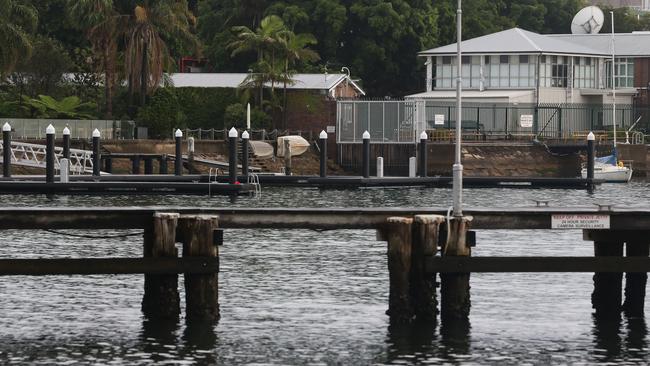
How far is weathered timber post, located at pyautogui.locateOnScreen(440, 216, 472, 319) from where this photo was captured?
29969 mm

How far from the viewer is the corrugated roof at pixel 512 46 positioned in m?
110

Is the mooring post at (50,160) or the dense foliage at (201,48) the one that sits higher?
the dense foliage at (201,48)

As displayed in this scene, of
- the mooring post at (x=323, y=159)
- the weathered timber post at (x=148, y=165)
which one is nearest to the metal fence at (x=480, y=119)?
the mooring post at (x=323, y=159)

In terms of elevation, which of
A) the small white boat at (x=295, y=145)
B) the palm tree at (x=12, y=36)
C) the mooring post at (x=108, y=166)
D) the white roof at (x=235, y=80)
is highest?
the palm tree at (x=12, y=36)

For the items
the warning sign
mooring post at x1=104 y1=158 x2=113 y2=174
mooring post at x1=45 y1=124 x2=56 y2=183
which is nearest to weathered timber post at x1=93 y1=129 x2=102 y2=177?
mooring post at x1=45 y1=124 x2=56 y2=183

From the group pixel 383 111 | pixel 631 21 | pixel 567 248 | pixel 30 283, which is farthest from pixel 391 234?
pixel 631 21

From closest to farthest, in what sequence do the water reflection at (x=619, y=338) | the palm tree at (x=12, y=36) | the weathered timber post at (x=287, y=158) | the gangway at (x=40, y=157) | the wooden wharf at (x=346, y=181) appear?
the water reflection at (x=619, y=338) < the wooden wharf at (x=346, y=181) < the gangway at (x=40, y=157) < the weathered timber post at (x=287, y=158) < the palm tree at (x=12, y=36)

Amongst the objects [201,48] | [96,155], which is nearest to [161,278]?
[96,155]

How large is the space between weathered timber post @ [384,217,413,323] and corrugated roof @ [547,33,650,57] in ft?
291

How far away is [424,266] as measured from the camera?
2997 centimetres

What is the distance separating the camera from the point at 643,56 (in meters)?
116

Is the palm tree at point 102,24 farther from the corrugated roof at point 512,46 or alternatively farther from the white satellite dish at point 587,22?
the white satellite dish at point 587,22

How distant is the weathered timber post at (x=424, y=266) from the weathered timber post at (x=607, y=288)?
3.86 meters

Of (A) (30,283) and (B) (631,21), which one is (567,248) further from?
(B) (631,21)
